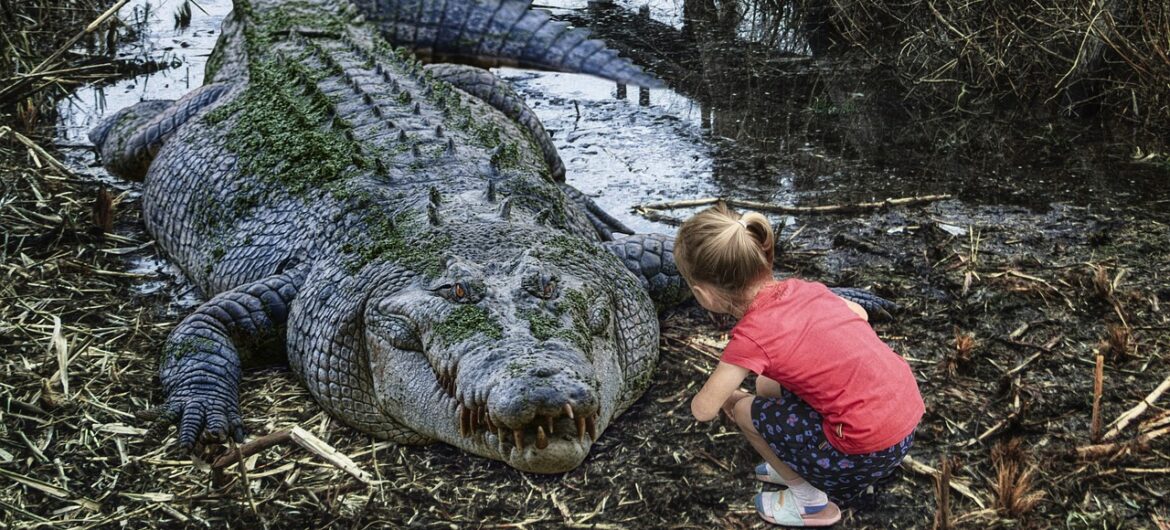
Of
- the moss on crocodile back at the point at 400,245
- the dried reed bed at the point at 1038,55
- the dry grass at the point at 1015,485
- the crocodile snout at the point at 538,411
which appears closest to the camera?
the crocodile snout at the point at 538,411

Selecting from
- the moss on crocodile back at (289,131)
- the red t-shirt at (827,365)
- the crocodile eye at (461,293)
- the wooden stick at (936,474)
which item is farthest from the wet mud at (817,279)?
the moss on crocodile back at (289,131)

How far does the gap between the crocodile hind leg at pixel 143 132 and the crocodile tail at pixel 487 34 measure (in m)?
1.61

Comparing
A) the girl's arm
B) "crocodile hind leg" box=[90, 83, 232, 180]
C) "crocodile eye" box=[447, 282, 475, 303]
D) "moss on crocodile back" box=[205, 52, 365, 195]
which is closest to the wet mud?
"crocodile hind leg" box=[90, 83, 232, 180]

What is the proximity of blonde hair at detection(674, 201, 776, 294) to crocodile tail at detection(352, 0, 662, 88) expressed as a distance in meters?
3.95

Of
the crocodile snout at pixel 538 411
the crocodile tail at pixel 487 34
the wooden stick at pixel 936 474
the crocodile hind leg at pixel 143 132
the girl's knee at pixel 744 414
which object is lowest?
the wooden stick at pixel 936 474

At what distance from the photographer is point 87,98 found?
6.25 metres

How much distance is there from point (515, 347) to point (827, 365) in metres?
0.80

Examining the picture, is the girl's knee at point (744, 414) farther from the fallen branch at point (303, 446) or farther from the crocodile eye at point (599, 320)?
the fallen branch at point (303, 446)

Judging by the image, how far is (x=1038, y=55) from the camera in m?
5.76

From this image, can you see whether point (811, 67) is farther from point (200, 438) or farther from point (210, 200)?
point (200, 438)

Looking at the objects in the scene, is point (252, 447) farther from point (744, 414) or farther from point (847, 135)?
point (847, 135)

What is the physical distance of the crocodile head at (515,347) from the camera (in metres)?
2.45

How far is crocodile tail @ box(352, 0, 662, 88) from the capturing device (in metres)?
6.46

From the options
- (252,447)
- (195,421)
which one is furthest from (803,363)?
(195,421)
